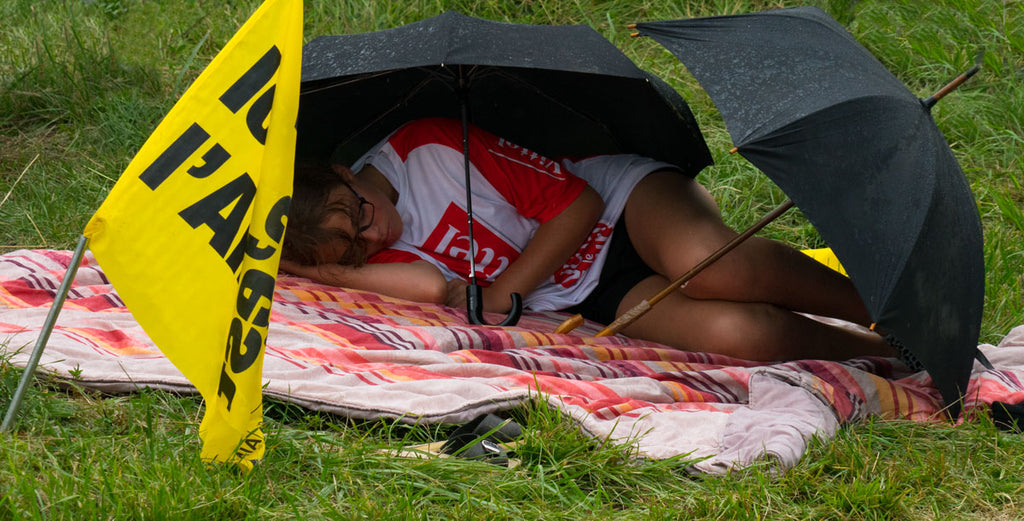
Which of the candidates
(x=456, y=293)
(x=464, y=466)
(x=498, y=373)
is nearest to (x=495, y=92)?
(x=456, y=293)

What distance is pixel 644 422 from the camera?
217cm

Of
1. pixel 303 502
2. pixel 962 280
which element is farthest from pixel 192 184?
pixel 962 280

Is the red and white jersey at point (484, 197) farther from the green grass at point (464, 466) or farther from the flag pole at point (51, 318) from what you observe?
the flag pole at point (51, 318)

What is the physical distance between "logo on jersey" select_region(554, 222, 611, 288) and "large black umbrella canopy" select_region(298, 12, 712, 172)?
30cm

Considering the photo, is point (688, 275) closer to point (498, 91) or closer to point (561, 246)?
point (561, 246)

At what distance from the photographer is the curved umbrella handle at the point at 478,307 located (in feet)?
9.10

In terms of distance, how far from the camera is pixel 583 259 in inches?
118

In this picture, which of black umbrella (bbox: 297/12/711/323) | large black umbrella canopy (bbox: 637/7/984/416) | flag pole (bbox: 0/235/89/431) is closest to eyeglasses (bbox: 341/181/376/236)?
black umbrella (bbox: 297/12/711/323)

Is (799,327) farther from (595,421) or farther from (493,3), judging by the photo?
(493,3)

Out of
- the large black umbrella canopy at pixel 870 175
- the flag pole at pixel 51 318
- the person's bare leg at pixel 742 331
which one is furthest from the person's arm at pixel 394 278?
the flag pole at pixel 51 318

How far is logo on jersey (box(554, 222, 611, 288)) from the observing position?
9.66 ft

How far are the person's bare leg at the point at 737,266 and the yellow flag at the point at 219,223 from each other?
1263mm

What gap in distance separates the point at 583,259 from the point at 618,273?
4.5 inches

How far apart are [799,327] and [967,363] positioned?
0.51 metres
